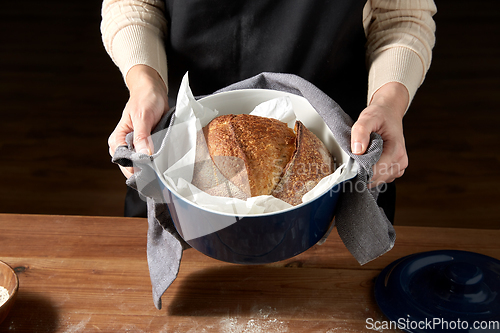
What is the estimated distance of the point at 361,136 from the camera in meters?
0.66

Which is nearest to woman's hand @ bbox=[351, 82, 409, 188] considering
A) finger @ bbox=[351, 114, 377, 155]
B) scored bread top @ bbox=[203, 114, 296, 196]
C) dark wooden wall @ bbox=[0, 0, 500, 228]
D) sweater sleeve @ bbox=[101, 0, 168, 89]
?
finger @ bbox=[351, 114, 377, 155]

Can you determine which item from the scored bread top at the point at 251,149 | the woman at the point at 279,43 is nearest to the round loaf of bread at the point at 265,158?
the scored bread top at the point at 251,149

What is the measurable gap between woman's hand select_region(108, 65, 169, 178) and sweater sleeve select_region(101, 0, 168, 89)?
0.05m

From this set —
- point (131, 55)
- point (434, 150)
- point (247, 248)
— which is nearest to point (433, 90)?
point (434, 150)

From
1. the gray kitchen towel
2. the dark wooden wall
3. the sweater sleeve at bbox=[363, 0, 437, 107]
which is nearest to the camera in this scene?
the gray kitchen towel

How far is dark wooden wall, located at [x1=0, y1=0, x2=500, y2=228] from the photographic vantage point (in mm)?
2061

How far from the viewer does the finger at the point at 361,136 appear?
65 centimetres

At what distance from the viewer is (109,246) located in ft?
2.88

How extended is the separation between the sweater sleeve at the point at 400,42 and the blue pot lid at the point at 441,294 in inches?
13.6

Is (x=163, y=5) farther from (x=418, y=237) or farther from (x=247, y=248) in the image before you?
(x=418, y=237)

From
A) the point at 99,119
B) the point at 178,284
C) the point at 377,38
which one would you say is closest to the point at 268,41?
the point at 377,38

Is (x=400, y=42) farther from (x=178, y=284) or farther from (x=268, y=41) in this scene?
→ (x=178, y=284)

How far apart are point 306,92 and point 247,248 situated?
0.31 metres

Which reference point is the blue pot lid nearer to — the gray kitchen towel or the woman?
the gray kitchen towel
